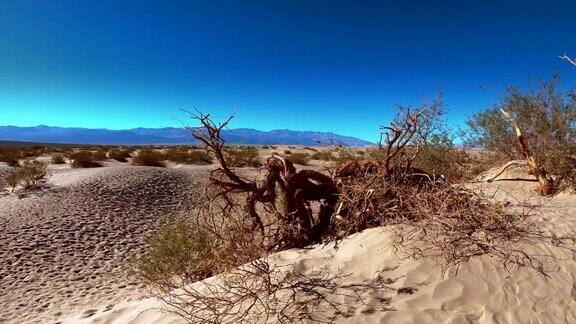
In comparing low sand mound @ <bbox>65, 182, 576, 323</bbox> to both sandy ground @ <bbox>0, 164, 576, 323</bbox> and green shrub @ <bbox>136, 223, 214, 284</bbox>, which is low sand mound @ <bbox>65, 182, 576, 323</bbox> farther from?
green shrub @ <bbox>136, 223, 214, 284</bbox>

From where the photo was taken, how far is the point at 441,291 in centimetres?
368

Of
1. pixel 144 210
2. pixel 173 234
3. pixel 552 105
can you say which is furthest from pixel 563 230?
pixel 144 210

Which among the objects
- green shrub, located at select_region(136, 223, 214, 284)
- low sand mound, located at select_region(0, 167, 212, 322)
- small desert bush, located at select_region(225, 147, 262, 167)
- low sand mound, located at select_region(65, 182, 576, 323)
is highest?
small desert bush, located at select_region(225, 147, 262, 167)

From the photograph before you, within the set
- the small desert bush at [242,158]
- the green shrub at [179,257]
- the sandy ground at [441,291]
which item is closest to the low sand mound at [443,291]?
the sandy ground at [441,291]

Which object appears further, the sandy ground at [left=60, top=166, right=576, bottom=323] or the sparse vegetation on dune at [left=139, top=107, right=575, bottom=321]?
the sparse vegetation on dune at [left=139, top=107, right=575, bottom=321]

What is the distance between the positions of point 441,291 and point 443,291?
2 centimetres

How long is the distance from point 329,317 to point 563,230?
295 cm

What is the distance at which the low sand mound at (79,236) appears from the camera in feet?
19.9

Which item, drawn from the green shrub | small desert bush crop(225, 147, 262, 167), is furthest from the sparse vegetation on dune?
small desert bush crop(225, 147, 262, 167)

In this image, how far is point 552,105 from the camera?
9.59m

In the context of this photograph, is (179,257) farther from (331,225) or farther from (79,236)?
(79,236)

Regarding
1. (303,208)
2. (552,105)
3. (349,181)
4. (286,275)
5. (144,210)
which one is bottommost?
(144,210)

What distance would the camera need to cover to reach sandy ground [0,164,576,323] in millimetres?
3543

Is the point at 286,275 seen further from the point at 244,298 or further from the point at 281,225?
the point at 281,225
